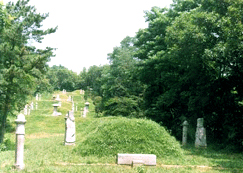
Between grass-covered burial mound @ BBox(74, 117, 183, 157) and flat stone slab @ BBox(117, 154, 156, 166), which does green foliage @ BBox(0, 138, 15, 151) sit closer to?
grass-covered burial mound @ BBox(74, 117, 183, 157)

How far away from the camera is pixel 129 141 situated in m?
12.3

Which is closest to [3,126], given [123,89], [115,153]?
[115,153]

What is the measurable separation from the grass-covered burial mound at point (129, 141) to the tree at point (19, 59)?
6168 millimetres

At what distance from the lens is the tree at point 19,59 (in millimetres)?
16562

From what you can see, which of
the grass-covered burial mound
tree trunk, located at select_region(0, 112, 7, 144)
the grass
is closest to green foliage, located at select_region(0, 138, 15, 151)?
tree trunk, located at select_region(0, 112, 7, 144)

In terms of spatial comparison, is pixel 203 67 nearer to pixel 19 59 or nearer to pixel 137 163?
pixel 137 163

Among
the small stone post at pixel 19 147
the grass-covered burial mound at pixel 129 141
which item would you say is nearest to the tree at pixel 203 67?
the grass-covered burial mound at pixel 129 141

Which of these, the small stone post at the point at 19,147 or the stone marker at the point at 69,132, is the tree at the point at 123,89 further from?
the small stone post at the point at 19,147

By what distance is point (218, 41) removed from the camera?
16078mm

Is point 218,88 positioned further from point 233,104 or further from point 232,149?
point 232,149

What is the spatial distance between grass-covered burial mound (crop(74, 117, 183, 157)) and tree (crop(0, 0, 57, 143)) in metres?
6.17

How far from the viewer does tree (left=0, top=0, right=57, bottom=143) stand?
16562 millimetres

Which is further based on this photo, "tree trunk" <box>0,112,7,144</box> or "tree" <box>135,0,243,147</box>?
"tree trunk" <box>0,112,7,144</box>

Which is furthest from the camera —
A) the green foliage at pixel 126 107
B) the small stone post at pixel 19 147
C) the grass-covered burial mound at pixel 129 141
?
the green foliage at pixel 126 107
